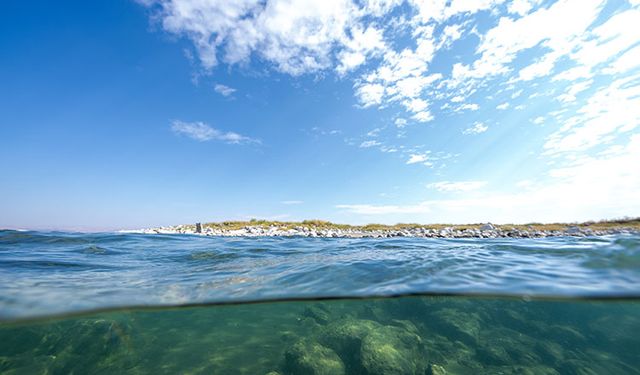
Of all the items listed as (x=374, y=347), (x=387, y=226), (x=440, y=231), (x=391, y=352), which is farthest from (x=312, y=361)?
(x=387, y=226)

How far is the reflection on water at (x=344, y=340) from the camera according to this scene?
6781 mm

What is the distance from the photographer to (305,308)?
383 inches

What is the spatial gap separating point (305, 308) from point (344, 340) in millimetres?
2771

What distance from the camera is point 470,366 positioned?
7.38m

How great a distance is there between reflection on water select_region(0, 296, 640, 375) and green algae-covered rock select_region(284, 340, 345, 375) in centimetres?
2

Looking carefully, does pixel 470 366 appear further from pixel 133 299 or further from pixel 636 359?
pixel 133 299

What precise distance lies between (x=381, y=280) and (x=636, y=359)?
9995mm

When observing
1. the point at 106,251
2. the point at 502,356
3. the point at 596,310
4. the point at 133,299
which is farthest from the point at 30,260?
the point at 596,310

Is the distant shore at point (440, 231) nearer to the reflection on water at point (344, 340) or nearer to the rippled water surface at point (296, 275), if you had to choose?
the reflection on water at point (344, 340)

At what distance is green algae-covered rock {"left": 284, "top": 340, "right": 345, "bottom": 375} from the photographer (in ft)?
20.6

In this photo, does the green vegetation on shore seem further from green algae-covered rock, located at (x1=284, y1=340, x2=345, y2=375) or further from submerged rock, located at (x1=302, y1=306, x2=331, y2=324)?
green algae-covered rock, located at (x1=284, y1=340, x2=345, y2=375)

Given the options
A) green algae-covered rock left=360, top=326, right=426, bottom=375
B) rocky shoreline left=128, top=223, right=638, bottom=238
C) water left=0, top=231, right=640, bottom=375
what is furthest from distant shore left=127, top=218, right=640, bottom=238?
green algae-covered rock left=360, top=326, right=426, bottom=375

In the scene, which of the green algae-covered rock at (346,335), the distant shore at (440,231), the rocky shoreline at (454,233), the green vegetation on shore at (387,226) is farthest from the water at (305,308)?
the green vegetation on shore at (387,226)

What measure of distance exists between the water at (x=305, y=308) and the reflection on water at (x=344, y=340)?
0.04 m
